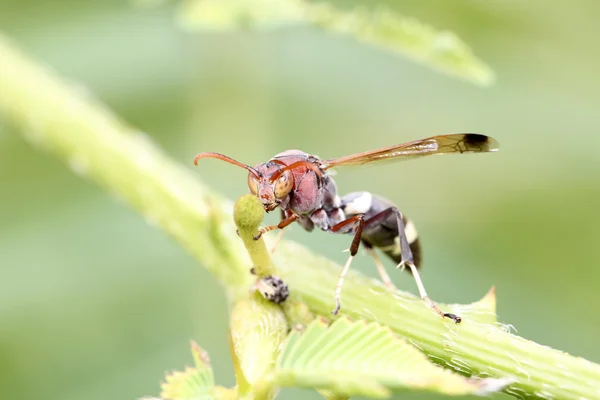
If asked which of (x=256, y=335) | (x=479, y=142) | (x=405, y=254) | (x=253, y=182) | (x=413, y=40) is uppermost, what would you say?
(x=413, y=40)

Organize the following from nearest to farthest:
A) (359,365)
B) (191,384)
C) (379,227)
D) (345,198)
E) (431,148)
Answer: (359,365) → (191,384) → (431,148) → (379,227) → (345,198)

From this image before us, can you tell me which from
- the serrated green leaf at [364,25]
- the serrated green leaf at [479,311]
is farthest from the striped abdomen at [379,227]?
the serrated green leaf at [479,311]

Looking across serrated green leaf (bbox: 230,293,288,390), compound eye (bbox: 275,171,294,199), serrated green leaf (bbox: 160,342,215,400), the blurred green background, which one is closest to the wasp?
compound eye (bbox: 275,171,294,199)

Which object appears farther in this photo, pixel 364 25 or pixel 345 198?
pixel 345 198

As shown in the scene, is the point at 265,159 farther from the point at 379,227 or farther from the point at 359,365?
the point at 359,365

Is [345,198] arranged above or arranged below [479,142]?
above

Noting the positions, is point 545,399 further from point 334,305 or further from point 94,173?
point 94,173

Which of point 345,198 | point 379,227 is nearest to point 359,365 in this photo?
point 379,227

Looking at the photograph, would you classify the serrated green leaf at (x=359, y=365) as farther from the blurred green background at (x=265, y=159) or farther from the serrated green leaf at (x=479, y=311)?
the blurred green background at (x=265, y=159)

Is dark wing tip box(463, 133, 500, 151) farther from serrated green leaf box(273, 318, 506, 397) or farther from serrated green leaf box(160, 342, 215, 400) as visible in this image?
serrated green leaf box(160, 342, 215, 400)
